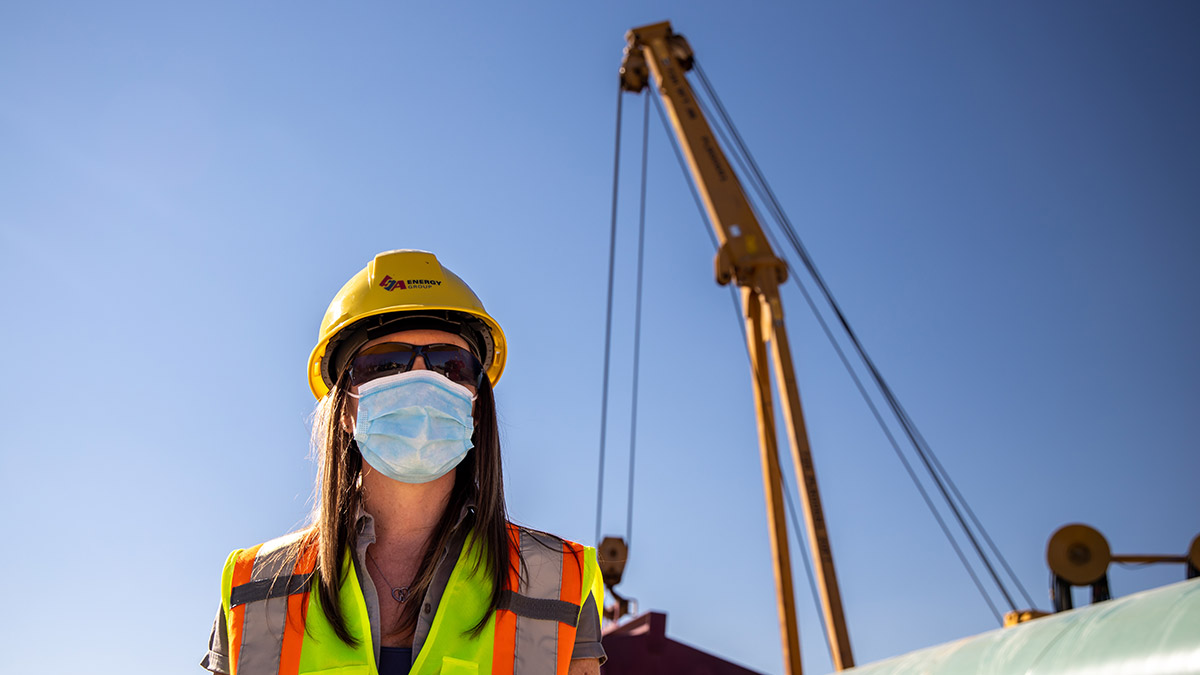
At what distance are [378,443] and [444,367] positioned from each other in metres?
0.29

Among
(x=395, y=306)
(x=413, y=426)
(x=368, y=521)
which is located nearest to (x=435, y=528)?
(x=368, y=521)

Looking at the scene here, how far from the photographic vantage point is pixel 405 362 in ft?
9.14

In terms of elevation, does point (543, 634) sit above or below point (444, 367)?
below

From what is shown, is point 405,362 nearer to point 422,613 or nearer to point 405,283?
point 405,283

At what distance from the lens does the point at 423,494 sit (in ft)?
9.03

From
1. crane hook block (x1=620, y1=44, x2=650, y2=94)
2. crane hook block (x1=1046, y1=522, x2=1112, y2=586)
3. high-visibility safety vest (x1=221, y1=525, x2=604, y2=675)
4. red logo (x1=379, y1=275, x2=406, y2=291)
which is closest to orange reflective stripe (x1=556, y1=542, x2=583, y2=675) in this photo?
high-visibility safety vest (x1=221, y1=525, x2=604, y2=675)

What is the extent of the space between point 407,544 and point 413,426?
341mm

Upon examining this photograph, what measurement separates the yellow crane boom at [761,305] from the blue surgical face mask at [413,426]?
426 inches

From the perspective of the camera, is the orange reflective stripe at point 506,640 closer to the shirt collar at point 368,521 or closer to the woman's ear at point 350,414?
the shirt collar at point 368,521

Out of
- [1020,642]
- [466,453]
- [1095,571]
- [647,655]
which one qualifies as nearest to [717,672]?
[647,655]

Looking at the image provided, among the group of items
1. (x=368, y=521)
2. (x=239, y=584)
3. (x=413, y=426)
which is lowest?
(x=239, y=584)

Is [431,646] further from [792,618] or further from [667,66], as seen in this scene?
[667,66]

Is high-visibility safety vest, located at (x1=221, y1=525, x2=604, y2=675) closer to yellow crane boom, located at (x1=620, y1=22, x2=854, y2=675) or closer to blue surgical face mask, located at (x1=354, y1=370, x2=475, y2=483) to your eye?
blue surgical face mask, located at (x1=354, y1=370, x2=475, y2=483)

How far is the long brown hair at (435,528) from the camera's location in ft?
8.21
